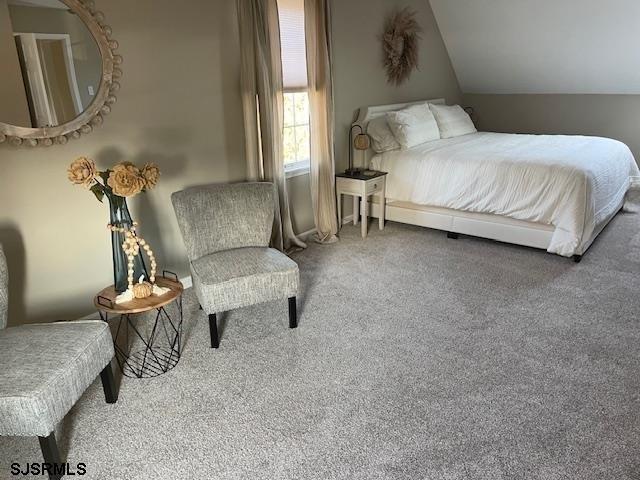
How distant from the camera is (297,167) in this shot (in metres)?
3.99

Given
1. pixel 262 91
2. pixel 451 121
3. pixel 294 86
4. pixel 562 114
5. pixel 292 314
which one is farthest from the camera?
pixel 562 114

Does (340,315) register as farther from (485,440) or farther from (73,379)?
(73,379)

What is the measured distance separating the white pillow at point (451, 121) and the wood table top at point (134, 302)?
3.56 meters

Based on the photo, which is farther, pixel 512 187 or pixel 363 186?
pixel 363 186

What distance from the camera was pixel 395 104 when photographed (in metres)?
4.93

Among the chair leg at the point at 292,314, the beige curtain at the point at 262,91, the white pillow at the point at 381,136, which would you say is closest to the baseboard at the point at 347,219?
the white pillow at the point at 381,136

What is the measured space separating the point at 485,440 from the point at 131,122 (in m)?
2.52

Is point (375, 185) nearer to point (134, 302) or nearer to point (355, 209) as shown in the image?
point (355, 209)

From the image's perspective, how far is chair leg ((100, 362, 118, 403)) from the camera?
2.06 metres

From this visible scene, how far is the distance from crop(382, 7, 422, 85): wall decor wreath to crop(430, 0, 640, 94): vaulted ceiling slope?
661 mm

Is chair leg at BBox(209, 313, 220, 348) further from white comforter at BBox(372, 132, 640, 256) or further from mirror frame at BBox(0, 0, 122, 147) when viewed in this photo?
white comforter at BBox(372, 132, 640, 256)

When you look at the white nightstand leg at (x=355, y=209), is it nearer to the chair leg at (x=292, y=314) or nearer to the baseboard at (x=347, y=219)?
the baseboard at (x=347, y=219)

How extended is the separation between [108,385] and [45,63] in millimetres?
1646

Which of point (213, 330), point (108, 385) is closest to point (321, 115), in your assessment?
point (213, 330)
